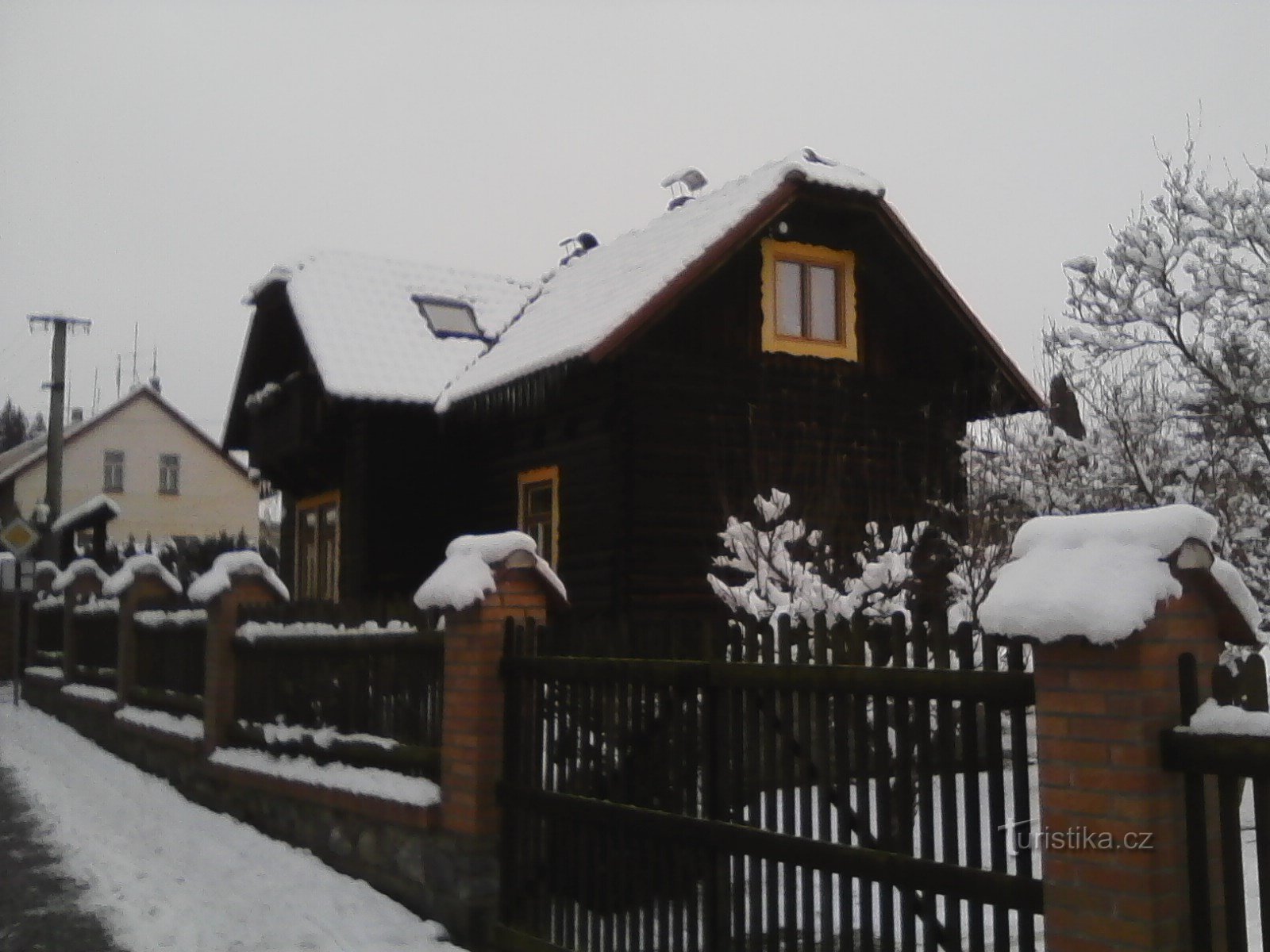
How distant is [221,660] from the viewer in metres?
9.59

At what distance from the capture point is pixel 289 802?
8141 millimetres

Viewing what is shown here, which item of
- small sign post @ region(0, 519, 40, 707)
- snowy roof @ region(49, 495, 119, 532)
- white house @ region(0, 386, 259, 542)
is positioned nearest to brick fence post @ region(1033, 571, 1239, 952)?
small sign post @ region(0, 519, 40, 707)

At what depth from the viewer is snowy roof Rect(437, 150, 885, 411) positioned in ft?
39.7

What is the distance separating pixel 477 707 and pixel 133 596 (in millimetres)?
8638

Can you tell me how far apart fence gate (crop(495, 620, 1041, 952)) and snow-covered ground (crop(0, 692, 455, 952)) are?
3.17 ft

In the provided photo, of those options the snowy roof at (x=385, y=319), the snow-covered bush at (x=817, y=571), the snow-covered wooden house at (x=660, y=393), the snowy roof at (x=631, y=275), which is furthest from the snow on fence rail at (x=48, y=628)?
the snow-covered bush at (x=817, y=571)

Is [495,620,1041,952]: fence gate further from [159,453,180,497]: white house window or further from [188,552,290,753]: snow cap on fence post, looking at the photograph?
[159,453,180,497]: white house window

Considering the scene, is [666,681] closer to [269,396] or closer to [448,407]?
[448,407]

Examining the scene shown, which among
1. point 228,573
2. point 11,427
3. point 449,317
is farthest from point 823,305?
point 11,427

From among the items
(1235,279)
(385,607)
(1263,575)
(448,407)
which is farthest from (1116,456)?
(385,607)

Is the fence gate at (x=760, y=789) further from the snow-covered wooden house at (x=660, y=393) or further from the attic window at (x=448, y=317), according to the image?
the attic window at (x=448, y=317)

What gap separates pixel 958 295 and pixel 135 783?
10.3 metres

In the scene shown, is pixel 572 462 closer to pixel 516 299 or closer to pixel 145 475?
pixel 516 299

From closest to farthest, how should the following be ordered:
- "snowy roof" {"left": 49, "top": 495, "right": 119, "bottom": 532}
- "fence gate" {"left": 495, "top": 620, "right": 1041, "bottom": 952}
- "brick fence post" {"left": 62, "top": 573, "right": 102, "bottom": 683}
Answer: "fence gate" {"left": 495, "top": 620, "right": 1041, "bottom": 952} → "brick fence post" {"left": 62, "top": 573, "right": 102, "bottom": 683} → "snowy roof" {"left": 49, "top": 495, "right": 119, "bottom": 532}
